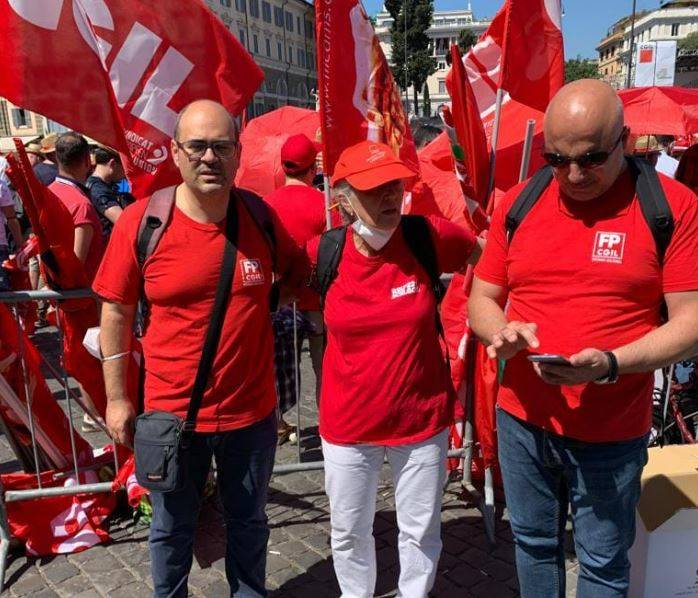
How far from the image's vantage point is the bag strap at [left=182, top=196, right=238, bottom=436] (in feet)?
7.87

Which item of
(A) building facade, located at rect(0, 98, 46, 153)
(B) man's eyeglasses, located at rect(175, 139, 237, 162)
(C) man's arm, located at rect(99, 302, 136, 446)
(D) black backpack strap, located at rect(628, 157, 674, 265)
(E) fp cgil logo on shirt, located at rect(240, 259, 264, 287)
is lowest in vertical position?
(C) man's arm, located at rect(99, 302, 136, 446)

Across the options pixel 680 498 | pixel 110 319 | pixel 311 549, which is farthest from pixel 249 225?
pixel 680 498

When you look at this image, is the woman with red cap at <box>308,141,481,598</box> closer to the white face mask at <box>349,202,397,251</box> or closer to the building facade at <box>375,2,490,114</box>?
the white face mask at <box>349,202,397,251</box>

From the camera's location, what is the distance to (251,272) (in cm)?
246

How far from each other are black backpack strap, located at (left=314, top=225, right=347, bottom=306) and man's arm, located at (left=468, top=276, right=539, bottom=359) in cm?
53

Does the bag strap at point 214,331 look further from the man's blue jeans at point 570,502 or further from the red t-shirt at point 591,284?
the man's blue jeans at point 570,502

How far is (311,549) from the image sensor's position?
3.47m

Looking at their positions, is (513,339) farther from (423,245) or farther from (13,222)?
(13,222)

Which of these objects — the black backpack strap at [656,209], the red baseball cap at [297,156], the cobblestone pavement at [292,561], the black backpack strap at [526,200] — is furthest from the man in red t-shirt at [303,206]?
the black backpack strap at [656,209]

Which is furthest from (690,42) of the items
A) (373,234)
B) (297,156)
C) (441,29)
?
(373,234)

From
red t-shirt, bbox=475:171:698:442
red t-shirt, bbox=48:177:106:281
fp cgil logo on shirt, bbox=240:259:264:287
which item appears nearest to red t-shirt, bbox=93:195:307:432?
fp cgil logo on shirt, bbox=240:259:264:287

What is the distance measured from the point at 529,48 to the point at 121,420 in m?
2.66

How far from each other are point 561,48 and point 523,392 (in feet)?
6.96

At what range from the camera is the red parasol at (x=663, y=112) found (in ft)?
23.2
